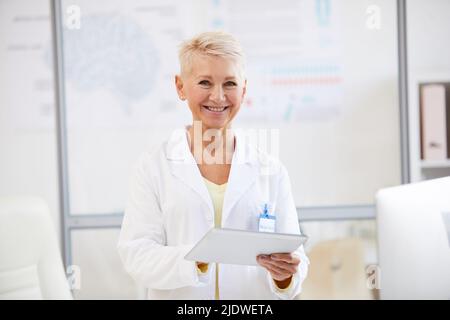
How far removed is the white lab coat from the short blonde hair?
26cm

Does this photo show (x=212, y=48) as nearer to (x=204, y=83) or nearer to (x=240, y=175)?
(x=204, y=83)

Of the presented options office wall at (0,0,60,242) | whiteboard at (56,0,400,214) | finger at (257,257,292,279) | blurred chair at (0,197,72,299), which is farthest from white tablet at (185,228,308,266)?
office wall at (0,0,60,242)

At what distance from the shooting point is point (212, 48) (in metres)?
1.68

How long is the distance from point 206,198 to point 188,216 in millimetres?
70

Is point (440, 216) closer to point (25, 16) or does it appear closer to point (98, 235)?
point (98, 235)

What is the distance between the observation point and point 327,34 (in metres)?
2.72

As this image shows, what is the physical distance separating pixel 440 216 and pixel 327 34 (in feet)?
6.08

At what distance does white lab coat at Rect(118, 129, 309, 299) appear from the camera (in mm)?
1599

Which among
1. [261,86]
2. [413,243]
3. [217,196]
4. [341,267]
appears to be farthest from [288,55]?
[413,243]

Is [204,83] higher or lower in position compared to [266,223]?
higher

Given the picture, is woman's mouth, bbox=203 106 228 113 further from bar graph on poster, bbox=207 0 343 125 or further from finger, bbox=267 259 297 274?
bar graph on poster, bbox=207 0 343 125

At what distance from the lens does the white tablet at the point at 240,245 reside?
119cm

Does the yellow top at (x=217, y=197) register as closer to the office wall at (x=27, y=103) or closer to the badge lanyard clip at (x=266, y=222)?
the badge lanyard clip at (x=266, y=222)
